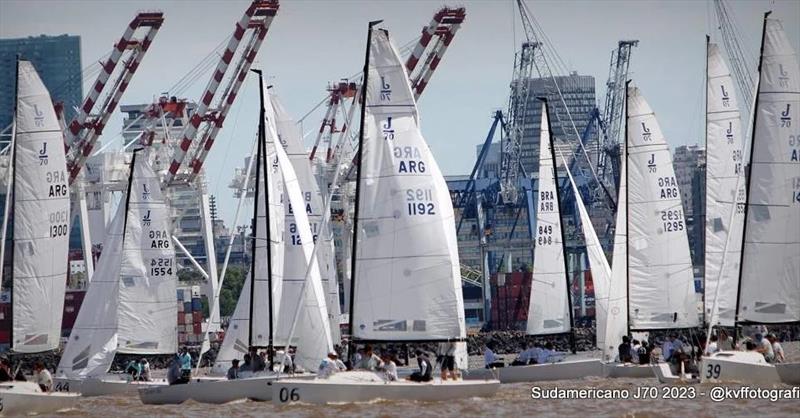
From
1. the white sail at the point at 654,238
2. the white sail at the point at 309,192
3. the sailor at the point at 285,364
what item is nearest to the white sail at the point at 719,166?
the white sail at the point at 654,238

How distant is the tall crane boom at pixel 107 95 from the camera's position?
75250mm

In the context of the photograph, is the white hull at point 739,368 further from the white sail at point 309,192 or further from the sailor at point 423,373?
the white sail at point 309,192

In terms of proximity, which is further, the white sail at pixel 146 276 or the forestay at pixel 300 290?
the white sail at pixel 146 276

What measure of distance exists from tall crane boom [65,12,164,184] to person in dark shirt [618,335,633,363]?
145 ft

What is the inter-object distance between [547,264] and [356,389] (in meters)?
13.9

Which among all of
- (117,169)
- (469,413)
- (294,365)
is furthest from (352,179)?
(469,413)

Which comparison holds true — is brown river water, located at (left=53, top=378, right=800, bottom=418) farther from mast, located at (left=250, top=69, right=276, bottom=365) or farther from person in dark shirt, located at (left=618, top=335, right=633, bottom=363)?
person in dark shirt, located at (left=618, top=335, right=633, bottom=363)

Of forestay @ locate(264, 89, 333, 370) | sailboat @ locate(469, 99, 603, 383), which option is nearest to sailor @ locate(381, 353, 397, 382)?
forestay @ locate(264, 89, 333, 370)

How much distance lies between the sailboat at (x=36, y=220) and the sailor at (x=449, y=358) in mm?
8797

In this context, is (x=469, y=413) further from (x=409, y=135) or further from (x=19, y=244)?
(x=19, y=244)

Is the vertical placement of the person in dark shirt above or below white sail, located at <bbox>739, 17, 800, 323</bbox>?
below

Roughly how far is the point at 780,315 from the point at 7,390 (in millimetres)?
13384

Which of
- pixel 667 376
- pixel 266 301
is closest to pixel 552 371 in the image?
pixel 667 376

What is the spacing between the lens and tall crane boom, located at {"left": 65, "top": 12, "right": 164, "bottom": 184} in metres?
75.2
